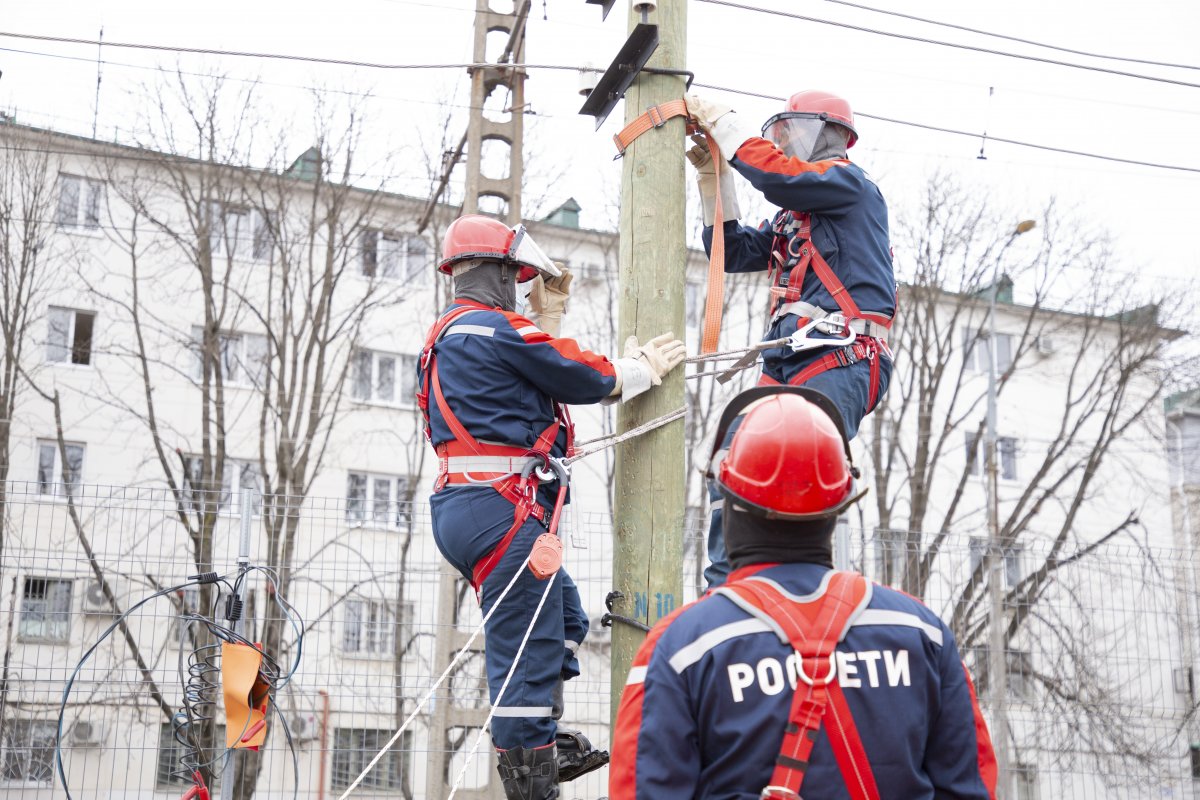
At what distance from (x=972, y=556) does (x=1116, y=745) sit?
9.52 ft

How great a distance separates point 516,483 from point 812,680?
9.68ft

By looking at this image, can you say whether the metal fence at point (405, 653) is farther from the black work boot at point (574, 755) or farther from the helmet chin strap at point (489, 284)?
the black work boot at point (574, 755)

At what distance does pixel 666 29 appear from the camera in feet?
18.4

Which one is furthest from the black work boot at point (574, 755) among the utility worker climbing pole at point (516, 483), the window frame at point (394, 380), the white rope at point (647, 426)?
the window frame at point (394, 380)

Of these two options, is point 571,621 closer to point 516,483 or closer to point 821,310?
point 516,483

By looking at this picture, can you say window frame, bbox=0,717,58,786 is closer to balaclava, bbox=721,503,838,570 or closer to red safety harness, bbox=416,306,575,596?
red safety harness, bbox=416,306,575,596

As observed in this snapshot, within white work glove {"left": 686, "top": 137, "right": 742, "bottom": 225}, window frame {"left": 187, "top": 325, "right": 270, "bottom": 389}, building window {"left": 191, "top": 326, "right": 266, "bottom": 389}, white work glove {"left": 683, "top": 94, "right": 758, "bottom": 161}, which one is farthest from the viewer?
building window {"left": 191, "top": 326, "right": 266, "bottom": 389}

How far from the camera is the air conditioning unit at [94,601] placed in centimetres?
961

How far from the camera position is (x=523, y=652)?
524 centimetres

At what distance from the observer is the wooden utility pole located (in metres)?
5.22

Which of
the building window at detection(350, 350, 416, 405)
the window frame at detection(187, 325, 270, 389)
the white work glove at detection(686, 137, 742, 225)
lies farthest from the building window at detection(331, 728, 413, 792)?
the building window at detection(350, 350, 416, 405)

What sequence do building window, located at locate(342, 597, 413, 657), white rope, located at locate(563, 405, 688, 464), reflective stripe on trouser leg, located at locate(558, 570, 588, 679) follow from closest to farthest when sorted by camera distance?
white rope, located at locate(563, 405, 688, 464) < reflective stripe on trouser leg, located at locate(558, 570, 588, 679) < building window, located at locate(342, 597, 413, 657)

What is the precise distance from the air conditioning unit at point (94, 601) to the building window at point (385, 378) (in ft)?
37.4

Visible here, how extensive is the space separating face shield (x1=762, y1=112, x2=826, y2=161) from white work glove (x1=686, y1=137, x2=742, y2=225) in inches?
12.1
